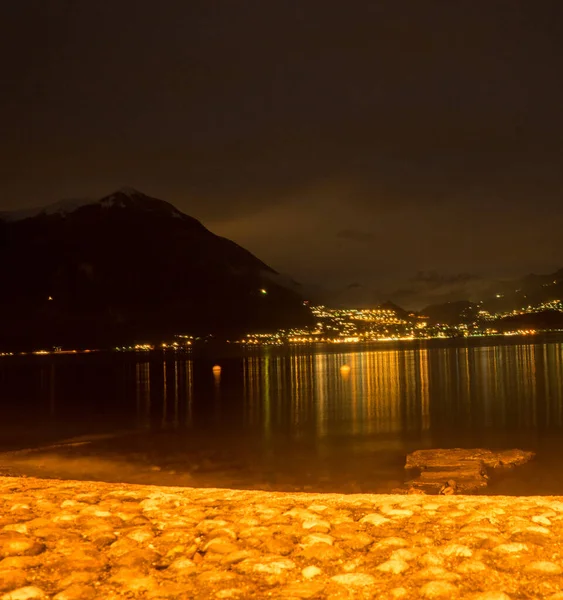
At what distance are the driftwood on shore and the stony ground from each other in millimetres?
10111

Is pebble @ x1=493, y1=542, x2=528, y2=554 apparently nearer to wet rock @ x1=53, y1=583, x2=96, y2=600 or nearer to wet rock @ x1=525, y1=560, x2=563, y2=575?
wet rock @ x1=525, y1=560, x2=563, y2=575

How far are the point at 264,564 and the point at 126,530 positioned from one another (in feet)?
6.56

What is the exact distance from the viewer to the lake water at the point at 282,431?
2120 centimetres

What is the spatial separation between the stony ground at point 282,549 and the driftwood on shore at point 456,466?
10111mm

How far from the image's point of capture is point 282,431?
34.2 meters

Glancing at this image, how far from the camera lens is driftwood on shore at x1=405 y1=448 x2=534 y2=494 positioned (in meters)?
18.2

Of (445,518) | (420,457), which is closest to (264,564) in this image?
(445,518)

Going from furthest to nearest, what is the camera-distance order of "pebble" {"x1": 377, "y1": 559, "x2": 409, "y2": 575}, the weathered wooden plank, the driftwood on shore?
the weathered wooden plank, the driftwood on shore, "pebble" {"x1": 377, "y1": 559, "x2": 409, "y2": 575}

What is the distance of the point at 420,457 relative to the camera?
22438 millimetres

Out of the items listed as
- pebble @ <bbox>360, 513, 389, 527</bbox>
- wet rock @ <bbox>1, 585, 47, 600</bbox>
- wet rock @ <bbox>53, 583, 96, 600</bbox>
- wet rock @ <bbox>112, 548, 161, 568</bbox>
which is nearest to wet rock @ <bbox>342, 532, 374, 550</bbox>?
pebble @ <bbox>360, 513, 389, 527</bbox>

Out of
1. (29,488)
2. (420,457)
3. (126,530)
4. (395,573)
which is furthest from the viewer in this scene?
(420,457)

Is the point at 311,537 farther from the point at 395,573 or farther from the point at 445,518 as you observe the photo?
the point at 445,518

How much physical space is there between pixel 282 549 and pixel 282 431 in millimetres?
28222

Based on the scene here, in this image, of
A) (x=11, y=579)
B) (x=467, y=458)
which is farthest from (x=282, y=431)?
(x=11, y=579)
